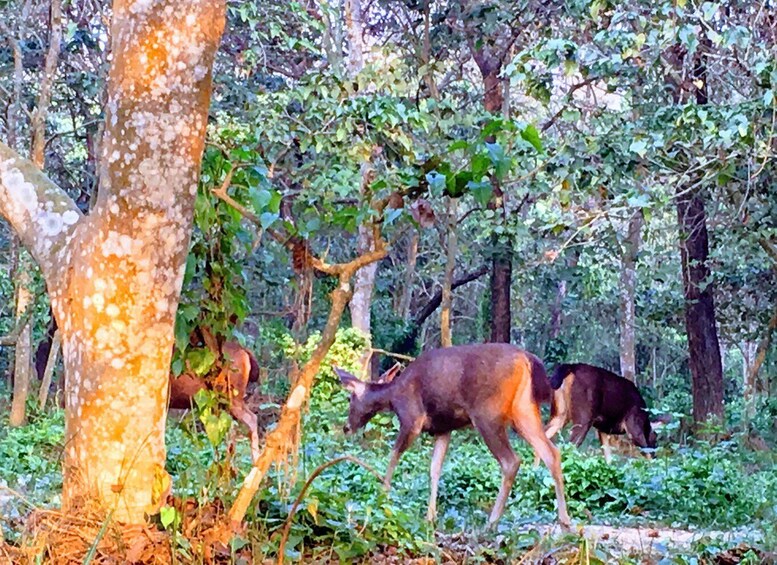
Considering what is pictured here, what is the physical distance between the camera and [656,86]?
11.3 metres

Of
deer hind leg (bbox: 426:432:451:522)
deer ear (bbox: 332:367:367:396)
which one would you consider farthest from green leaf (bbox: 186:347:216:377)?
deer ear (bbox: 332:367:367:396)

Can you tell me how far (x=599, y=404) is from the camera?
13781 mm

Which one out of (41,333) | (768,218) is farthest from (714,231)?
(41,333)

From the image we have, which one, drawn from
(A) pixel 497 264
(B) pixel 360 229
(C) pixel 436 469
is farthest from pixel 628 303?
(C) pixel 436 469

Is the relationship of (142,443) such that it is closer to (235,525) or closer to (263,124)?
(235,525)

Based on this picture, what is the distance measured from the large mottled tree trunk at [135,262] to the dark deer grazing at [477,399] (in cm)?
378

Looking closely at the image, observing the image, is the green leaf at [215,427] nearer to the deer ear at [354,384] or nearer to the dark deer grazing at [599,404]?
the deer ear at [354,384]

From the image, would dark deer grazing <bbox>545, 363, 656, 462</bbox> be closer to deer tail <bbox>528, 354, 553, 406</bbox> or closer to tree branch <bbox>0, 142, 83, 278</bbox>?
deer tail <bbox>528, 354, 553, 406</bbox>

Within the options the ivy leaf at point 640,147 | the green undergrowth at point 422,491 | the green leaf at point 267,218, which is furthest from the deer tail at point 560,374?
the green leaf at point 267,218

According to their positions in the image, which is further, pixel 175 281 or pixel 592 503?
pixel 592 503

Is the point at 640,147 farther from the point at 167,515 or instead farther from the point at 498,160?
the point at 167,515

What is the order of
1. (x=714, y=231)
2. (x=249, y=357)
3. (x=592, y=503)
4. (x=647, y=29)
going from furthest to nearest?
(x=714, y=231)
(x=249, y=357)
(x=592, y=503)
(x=647, y=29)

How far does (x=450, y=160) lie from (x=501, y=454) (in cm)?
224

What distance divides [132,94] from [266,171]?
779 mm
